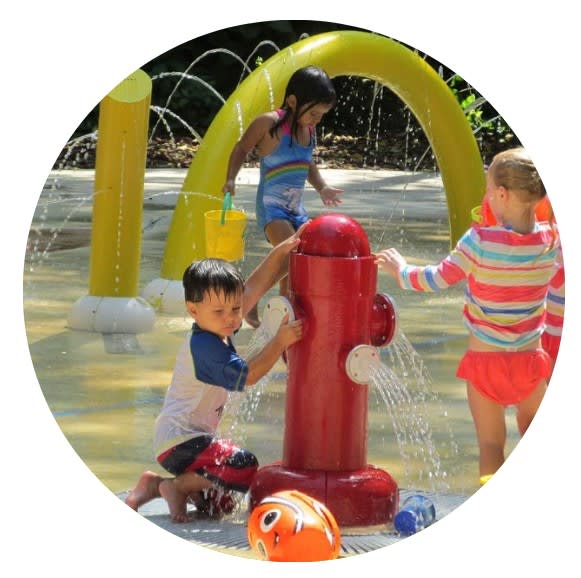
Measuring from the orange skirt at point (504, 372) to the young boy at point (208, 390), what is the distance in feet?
1.70

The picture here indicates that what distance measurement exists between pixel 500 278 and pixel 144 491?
3.52 ft

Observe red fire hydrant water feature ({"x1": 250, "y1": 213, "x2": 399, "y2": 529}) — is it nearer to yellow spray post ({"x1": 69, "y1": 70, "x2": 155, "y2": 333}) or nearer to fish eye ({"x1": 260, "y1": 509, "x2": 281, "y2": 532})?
fish eye ({"x1": 260, "y1": 509, "x2": 281, "y2": 532})

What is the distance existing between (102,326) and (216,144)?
2.88 ft

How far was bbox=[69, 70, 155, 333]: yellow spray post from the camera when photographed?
5.59 m

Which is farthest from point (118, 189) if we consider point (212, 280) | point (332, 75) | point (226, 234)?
point (212, 280)

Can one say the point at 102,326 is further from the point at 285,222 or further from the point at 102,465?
the point at 102,465

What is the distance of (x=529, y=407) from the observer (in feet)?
12.5

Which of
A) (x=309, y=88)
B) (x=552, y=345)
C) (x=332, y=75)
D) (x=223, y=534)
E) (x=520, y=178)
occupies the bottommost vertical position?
(x=223, y=534)

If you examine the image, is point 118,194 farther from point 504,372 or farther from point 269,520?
point 269,520

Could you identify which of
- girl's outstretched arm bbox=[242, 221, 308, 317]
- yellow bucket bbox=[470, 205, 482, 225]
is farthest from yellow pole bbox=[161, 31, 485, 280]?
girl's outstretched arm bbox=[242, 221, 308, 317]

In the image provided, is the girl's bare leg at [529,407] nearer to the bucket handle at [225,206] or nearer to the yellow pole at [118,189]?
the bucket handle at [225,206]

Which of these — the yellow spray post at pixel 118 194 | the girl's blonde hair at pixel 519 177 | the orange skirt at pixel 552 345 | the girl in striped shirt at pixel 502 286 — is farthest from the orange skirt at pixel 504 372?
the yellow spray post at pixel 118 194

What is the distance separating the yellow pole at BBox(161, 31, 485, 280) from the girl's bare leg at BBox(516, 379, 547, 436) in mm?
2129

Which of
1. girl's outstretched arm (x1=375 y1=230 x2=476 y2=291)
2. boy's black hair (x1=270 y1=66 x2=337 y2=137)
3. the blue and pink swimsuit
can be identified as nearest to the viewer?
girl's outstretched arm (x1=375 y1=230 x2=476 y2=291)
